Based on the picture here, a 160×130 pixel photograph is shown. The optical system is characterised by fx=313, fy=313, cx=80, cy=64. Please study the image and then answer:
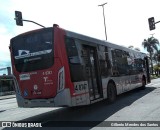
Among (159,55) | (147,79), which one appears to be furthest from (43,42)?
(159,55)

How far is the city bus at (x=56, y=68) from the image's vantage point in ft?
35.0

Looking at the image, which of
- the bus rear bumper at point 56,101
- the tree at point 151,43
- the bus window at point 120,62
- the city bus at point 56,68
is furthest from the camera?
the tree at point 151,43

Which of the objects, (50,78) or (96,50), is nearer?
(50,78)

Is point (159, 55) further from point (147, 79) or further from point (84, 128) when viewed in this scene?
point (84, 128)

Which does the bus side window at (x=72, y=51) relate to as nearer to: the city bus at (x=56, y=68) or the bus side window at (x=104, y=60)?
the city bus at (x=56, y=68)

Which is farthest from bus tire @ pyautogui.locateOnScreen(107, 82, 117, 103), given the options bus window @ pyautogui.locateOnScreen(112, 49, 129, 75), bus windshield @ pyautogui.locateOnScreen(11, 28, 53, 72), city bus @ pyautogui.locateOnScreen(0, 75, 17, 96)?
city bus @ pyautogui.locateOnScreen(0, 75, 17, 96)

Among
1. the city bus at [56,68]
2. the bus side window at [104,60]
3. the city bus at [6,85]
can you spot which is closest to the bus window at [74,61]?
the city bus at [56,68]

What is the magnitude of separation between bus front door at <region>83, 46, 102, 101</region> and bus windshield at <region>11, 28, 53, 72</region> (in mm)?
1885

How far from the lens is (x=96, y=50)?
1358 centimetres

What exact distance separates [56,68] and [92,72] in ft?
8.02

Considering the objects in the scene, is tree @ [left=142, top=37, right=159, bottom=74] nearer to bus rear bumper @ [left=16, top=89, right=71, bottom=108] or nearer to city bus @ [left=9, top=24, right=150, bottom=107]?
city bus @ [left=9, top=24, right=150, bottom=107]

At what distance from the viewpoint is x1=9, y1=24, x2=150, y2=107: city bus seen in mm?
10664

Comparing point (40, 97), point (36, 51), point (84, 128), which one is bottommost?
point (84, 128)

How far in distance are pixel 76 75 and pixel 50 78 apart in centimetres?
98
